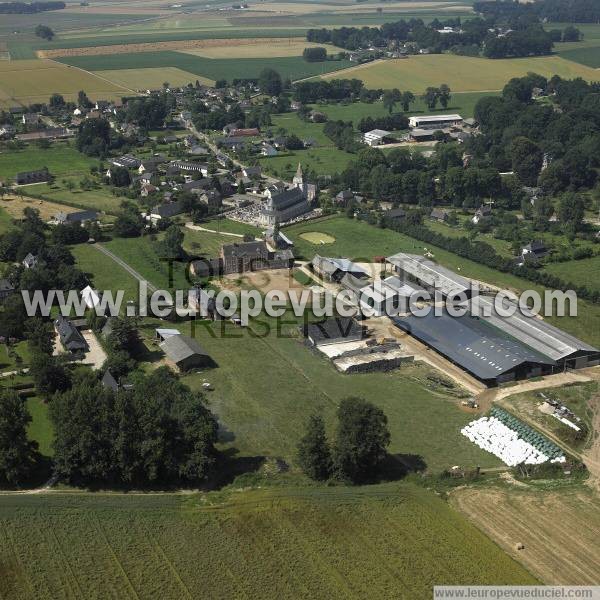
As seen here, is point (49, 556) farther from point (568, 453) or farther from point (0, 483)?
point (568, 453)

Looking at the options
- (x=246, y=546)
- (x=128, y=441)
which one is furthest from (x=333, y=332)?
(x=246, y=546)

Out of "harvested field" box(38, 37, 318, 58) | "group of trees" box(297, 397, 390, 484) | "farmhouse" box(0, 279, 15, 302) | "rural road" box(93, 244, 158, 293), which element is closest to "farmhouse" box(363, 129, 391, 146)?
"rural road" box(93, 244, 158, 293)

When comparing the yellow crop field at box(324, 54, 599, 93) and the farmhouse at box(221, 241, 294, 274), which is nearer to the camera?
the farmhouse at box(221, 241, 294, 274)

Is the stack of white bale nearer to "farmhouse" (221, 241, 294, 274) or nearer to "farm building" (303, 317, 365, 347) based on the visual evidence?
"farm building" (303, 317, 365, 347)

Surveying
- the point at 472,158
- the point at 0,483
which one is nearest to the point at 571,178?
the point at 472,158

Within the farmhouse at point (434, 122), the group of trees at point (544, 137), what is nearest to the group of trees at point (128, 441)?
the group of trees at point (544, 137)

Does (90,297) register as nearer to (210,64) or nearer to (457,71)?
(457,71)
